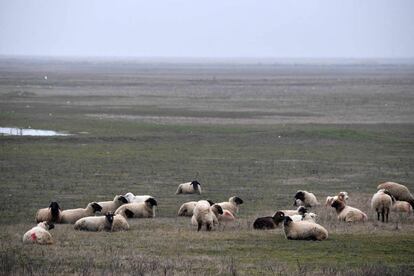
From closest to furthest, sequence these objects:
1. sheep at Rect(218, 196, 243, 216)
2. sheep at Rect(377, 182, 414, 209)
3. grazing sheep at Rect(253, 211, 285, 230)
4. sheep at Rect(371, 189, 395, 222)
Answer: grazing sheep at Rect(253, 211, 285, 230), sheep at Rect(371, 189, 395, 222), sheep at Rect(218, 196, 243, 216), sheep at Rect(377, 182, 414, 209)

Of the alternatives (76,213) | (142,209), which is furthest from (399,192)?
(76,213)

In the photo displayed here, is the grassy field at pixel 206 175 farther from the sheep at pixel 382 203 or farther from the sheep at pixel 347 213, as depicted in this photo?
the sheep at pixel 382 203

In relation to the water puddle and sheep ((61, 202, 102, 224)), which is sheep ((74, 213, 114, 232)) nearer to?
sheep ((61, 202, 102, 224))

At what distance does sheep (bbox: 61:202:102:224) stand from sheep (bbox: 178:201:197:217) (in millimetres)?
2275

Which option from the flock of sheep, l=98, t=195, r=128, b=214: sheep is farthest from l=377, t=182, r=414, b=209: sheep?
l=98, t=195, r=128, b=214: sheep

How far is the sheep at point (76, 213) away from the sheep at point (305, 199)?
578cm

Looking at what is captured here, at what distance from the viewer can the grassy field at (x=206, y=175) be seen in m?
16.5

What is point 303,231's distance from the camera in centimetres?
1867

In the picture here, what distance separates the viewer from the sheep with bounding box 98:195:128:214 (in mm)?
22438

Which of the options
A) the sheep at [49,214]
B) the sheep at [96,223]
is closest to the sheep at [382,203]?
the sheep at [96,223]

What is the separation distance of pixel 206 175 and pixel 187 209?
24.5ft

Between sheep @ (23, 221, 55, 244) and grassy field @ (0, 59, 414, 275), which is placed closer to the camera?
grassy field @ (0, 59, 414, 275)

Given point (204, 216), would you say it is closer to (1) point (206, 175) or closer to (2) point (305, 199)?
(2) point (305, 199)

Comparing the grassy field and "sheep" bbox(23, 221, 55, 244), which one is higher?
"sheep" bbox(23, 221, 55, 244)
